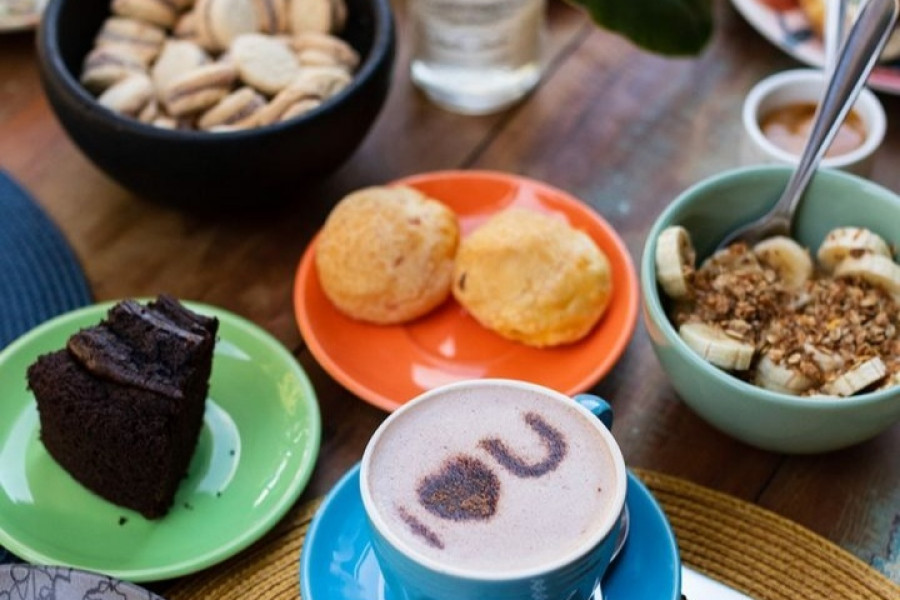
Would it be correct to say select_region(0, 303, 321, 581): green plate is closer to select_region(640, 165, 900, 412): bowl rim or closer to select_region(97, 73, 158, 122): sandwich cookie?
select_region(97, 73, 158, 122): sandwich cookie

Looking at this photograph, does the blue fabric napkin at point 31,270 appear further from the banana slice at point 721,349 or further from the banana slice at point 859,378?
the banana slice at point 859,378

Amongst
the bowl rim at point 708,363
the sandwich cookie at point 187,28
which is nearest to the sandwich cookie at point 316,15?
the sandwich cookie at point 187,28

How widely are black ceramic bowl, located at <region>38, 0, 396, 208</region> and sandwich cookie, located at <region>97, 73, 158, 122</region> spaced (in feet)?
0.12

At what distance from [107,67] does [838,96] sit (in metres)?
0.72

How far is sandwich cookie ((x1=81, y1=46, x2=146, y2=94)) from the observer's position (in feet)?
3.61

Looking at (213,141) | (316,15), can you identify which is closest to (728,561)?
(213,141)

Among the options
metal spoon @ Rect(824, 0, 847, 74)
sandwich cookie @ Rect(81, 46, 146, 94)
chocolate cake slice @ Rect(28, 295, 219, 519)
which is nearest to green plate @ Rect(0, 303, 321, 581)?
chocolate cake slice @ Rect(28, 295, 219, 519)

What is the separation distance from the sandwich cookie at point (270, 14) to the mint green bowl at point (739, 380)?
0.50m

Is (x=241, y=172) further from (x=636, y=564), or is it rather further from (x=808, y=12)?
(x=808, y=12)

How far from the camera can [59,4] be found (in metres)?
1.12

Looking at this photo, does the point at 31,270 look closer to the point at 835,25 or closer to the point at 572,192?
the point at 572,192

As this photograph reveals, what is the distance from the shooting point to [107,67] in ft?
3.62

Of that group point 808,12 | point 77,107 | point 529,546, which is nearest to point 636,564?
point 529,546

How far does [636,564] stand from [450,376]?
0.29 meters
